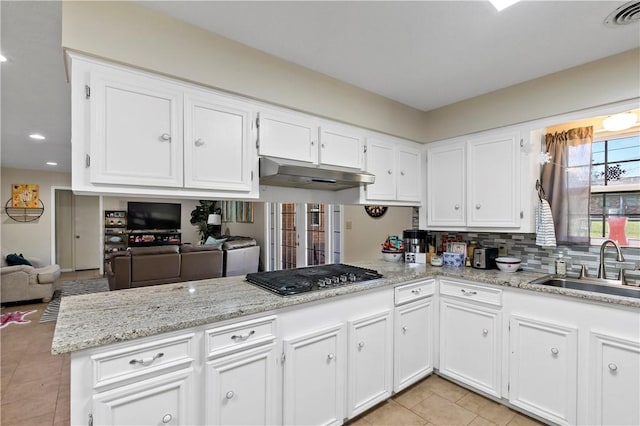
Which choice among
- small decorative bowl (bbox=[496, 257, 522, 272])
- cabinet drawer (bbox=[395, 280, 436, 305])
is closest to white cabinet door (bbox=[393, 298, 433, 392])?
cabinet drawer (bbox=[395, 280, 436, 305])

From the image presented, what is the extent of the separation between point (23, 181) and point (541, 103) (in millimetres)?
9263

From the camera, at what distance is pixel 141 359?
1.23 meters

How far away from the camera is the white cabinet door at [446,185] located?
280cm

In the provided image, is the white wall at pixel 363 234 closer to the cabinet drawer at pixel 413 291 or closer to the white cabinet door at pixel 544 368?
the cabinet drawer at pixel 413 291

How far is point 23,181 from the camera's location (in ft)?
21.5

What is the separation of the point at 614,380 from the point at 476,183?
159 cm

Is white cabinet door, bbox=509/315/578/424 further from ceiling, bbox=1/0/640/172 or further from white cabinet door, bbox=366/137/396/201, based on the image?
ceiling, bbox=1/0/640/172

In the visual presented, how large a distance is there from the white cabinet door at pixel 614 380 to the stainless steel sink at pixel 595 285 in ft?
1.55

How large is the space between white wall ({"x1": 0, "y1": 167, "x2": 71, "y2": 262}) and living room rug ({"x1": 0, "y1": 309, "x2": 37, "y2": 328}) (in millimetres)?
2917

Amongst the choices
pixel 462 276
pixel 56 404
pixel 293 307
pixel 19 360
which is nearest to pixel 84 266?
pixel 19 360

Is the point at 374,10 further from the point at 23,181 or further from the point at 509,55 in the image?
the point at 23,181

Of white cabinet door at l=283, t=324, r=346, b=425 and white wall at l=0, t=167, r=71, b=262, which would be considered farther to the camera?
white wall at l=0, t=167, r=71, b=262

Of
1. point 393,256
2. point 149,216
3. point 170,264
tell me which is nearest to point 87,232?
point 149,216

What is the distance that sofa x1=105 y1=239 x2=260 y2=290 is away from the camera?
Result: 14.1 ft
